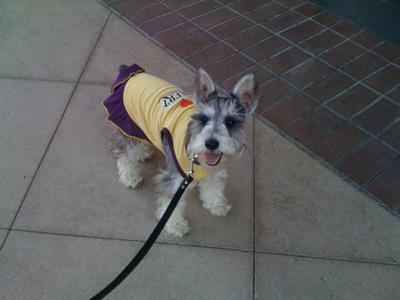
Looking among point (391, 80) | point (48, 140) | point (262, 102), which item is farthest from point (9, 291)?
point (391, 80)

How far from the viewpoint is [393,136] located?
15.1ft

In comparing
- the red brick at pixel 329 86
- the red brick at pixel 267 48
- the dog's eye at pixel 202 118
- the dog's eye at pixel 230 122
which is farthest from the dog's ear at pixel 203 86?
the red brick at pixel 267 48

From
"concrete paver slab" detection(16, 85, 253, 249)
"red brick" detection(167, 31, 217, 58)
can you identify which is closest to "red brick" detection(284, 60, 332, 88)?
"concrete paver slab" detection(16, 85, 253, 249)

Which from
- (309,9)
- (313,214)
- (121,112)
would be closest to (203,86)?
(121,112)

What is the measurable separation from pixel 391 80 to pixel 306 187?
2.13m

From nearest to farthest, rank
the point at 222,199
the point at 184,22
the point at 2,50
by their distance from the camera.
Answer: the point at 222,199, the point at 2,50, the point at 184,22

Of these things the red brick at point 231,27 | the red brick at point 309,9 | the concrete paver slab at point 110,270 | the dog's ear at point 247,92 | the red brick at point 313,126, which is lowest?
the concrete paver slab at point 110,270

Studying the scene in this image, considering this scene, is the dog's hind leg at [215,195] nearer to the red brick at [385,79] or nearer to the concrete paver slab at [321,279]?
the concrete paver slab at [321,279]

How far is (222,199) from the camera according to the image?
12.7 feet

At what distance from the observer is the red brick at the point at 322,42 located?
223 inches

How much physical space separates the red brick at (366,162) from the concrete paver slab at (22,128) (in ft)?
10.6

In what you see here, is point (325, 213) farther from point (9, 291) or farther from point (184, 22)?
point (184, 22)

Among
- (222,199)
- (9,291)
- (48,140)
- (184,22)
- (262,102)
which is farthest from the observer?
(184,22)

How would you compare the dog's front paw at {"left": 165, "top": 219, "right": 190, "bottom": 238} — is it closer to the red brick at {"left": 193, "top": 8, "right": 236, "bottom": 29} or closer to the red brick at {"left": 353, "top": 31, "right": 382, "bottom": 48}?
the red brick at {"left": 193, "top": 8, "right": 236, "bottom": 29}
